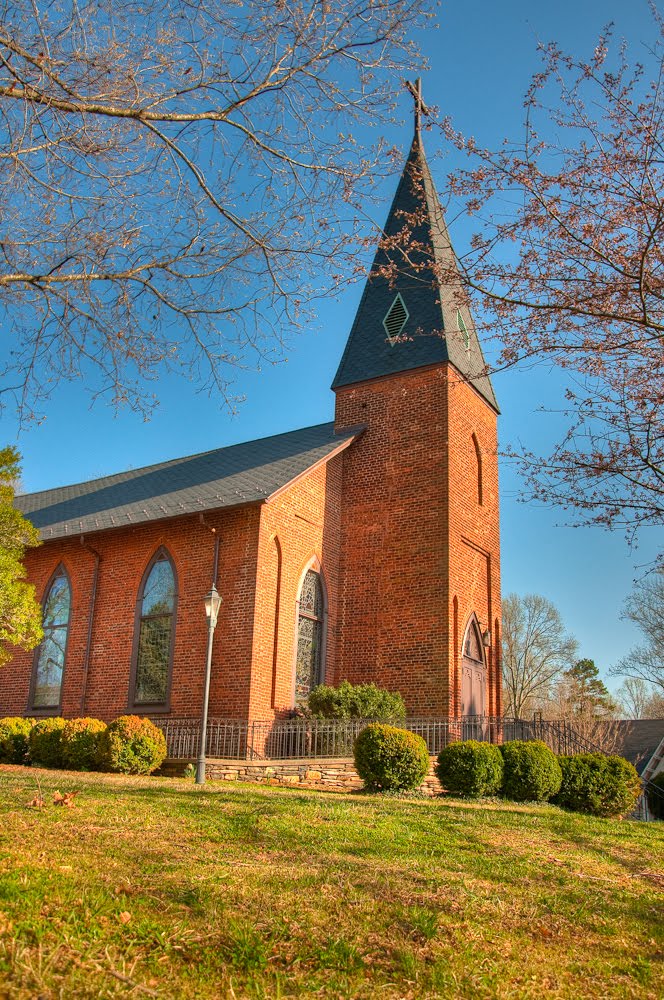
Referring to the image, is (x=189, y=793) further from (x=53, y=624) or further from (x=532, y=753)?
(x=53, y=624)

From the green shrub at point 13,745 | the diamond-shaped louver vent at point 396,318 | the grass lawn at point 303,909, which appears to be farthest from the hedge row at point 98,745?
the diamond-shaped louver vent at point 396,318

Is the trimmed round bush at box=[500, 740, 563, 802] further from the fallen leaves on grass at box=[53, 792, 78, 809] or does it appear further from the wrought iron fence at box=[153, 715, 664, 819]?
the fallen leaves on grass at box=[53, 792, 78, 809]

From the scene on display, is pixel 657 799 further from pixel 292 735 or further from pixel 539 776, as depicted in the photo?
pixel 292 735

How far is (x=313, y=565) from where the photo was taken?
1978 cm

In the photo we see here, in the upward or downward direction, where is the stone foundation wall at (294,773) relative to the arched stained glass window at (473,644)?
downward

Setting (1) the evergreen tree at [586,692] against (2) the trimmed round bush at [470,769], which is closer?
(2) the trimmed round bush at [470,769]

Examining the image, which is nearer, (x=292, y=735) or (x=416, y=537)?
(x=292, y=735)

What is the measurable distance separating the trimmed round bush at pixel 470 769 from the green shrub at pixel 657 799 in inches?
279

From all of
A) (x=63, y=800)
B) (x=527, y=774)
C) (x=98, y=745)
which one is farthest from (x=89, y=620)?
(x=63, y=800)

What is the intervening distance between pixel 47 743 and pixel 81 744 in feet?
3.77

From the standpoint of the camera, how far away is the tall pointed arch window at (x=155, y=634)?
18.6m

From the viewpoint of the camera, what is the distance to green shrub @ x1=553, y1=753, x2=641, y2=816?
584 inches

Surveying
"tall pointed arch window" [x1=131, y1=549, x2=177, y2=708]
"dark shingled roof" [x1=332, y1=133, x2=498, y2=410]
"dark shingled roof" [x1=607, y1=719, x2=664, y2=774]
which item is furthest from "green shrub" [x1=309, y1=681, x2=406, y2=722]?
"dark shingled roof" [x1=607, y1=719, x2=664, y2=774]

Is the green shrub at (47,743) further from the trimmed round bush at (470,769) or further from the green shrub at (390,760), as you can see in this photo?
the trimmed round bush at (470,769)
